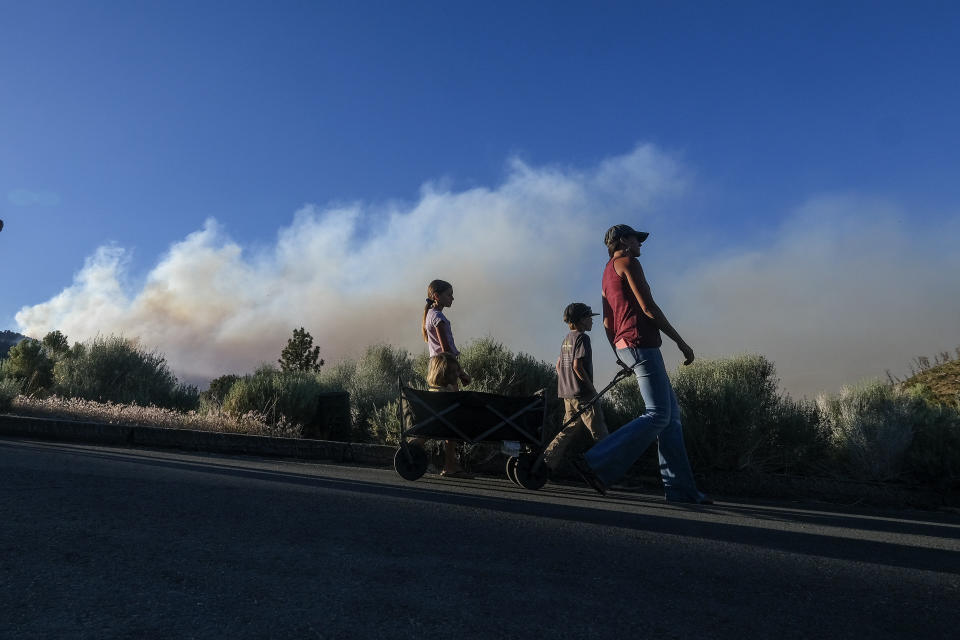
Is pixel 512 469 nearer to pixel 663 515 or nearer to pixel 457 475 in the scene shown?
pixel 457 475

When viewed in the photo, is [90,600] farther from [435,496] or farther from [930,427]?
[930,427]

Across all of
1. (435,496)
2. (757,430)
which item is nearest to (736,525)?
(435,496)

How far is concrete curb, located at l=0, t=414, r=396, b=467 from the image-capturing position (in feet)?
30.5

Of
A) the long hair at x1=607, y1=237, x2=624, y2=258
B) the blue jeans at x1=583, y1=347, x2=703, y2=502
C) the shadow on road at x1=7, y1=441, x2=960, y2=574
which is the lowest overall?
the shadow on road at x1=7, y1=441, x2=960, y2=574

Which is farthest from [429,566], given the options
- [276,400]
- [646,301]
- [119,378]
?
[119,378]

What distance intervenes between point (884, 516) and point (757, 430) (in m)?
2.25

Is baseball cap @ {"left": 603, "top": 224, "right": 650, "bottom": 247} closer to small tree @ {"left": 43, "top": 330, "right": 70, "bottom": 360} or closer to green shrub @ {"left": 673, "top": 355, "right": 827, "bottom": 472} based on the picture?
green shrub @ {"left": 673, "top": 355, "right": 827, "bottom": 472}

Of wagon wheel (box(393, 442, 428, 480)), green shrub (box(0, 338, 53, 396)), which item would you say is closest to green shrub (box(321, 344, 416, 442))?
wagon wheel (box(393, 442, 428, 480))

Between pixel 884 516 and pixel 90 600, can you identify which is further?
pixel 884 516

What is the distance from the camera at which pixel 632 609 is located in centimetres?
288

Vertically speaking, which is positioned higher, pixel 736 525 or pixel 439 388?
pixel 439 388

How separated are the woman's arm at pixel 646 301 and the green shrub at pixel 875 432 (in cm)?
375

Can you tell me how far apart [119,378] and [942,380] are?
20635 mm

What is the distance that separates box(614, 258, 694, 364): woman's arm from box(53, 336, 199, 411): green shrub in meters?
13.0
